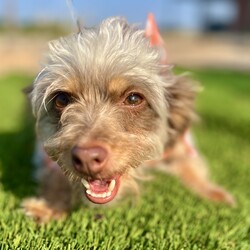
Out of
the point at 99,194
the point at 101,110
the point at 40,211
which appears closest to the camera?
the point at 99,194

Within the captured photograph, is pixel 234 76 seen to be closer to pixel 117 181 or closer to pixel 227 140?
pixel 227 140

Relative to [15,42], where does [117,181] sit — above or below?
above

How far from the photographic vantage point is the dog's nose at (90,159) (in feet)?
7.84

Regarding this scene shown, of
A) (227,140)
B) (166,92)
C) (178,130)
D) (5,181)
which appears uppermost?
(166,92)

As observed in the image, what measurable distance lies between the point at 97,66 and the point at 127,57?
0.68 feet

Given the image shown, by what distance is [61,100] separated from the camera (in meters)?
2.97

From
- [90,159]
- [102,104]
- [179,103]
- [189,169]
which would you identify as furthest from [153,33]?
[90,159]

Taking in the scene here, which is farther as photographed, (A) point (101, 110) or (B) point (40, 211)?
(B) point (40, 211)

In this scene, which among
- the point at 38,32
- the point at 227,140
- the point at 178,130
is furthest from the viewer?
the point at 38,32

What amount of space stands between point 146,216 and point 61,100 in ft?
2.89

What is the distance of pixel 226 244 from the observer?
273 cm

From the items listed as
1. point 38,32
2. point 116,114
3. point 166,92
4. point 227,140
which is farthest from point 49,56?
point 38,32

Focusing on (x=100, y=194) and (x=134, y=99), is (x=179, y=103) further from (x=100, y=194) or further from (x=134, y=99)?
(x=100, y=194)

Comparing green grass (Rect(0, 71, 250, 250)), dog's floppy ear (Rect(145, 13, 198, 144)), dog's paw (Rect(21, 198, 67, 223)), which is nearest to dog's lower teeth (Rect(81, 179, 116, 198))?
green grass (Rect(0, 71, 250, 250))
